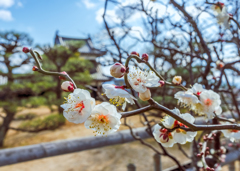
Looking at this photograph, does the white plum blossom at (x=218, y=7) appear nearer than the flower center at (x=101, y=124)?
No

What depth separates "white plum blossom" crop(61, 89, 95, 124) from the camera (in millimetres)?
284

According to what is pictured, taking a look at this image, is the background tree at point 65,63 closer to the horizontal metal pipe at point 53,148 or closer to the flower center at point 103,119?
the horizontal metal pipe at point 53,148

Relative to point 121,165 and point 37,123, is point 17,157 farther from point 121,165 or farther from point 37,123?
point 37,123

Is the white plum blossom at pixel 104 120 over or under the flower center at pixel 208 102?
under

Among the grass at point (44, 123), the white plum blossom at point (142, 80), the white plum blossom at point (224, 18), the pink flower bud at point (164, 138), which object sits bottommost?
the grass at point (44, 123)

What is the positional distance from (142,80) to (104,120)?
100 mm

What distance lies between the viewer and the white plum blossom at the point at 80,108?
0.93 feet

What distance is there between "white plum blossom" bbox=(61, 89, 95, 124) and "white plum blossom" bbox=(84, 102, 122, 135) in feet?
0.05

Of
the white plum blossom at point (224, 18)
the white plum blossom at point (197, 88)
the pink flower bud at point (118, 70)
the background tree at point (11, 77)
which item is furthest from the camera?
the background tree at point (11, 77)

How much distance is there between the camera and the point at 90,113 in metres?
0.28

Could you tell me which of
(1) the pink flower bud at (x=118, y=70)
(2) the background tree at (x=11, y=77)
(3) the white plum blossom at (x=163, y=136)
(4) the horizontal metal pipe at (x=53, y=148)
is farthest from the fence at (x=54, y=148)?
(2) the background tree at (x=11, y=77)

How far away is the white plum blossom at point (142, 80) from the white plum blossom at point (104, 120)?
0.05 m

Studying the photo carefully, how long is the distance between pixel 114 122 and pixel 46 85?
378cm

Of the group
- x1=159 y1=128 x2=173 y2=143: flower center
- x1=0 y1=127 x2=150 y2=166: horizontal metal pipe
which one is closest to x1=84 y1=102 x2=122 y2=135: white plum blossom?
x1=159 y1=128 x2=173 y2=143: flower center
